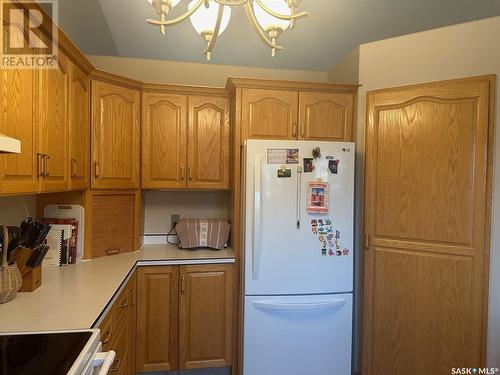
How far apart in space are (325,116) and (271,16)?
0.95 meters

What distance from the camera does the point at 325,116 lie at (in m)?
2.17

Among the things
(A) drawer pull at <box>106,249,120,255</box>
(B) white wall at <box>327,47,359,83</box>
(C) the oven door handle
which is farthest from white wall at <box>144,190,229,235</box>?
(C) the oven door handle

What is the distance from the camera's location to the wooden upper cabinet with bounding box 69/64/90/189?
5.62 feet

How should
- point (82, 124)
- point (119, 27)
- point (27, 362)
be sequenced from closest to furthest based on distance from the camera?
point (27, 362), point (82, 124), point (119, 27)

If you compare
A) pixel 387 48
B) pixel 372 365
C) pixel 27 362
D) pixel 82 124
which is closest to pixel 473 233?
pixel 372 365

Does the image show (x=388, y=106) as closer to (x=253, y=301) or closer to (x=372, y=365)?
(x=253, y=301)

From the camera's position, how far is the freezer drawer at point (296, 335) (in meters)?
1.88

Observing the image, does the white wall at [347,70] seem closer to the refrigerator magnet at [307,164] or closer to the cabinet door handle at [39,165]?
the refrigerator magnet at [307,164]

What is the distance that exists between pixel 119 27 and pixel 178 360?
8.46 feet

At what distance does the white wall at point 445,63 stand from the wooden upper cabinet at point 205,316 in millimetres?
1135

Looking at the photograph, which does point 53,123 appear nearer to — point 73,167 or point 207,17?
point 73,167

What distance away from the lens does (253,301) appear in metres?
1.89

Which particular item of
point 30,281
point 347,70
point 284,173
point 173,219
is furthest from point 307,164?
point 30,281

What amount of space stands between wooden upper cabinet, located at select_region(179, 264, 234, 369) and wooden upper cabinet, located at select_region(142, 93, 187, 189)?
0.72 m
